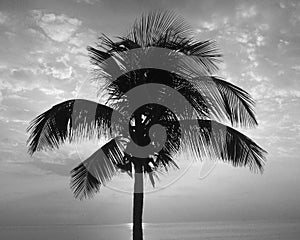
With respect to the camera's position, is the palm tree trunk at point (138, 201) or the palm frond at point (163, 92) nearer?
the palm tree trunk at point (138, 201)

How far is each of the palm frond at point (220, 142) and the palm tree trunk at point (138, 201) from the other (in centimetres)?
109

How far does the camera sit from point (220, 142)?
798 centimetres

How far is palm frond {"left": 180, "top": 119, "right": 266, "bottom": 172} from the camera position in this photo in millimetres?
7847

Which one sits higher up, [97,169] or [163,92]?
[163,92]

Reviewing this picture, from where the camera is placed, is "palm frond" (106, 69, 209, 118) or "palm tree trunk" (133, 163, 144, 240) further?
"palm frond" (106, 69, 209, 118)

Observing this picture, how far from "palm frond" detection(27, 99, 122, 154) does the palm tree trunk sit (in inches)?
39.4

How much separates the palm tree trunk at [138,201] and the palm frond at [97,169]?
50 centimetres

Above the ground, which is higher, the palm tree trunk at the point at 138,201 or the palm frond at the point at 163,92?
the palm frond at the point at 163,92

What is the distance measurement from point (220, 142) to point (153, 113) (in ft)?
4.77

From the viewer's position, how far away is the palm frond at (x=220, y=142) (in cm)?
785

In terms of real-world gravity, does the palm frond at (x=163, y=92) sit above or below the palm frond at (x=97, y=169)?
above

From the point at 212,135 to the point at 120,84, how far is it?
7.06 ft

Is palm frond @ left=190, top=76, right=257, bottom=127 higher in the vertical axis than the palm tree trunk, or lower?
higher

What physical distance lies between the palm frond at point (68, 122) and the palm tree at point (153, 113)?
0.06ft
